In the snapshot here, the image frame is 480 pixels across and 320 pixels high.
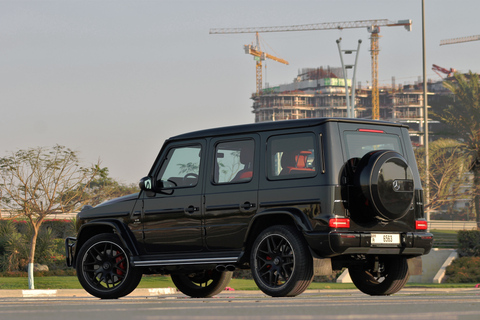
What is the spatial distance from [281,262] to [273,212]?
0.59 meters

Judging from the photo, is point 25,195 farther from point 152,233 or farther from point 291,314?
point 291,314

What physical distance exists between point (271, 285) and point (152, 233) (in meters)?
1.98

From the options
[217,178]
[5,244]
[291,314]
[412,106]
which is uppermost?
[412,106]

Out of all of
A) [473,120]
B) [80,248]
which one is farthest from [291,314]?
[473,120]

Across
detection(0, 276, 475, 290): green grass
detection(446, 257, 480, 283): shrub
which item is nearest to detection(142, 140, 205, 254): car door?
detection(0, 276, 475, 290): green grass

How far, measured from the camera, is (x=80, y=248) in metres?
11.5

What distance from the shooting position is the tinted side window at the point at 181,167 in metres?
10.9

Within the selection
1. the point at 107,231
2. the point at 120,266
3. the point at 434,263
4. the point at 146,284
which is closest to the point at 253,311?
the point at 120,266

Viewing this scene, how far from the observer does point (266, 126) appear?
10.2m

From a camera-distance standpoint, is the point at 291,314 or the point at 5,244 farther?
the point at 5,244

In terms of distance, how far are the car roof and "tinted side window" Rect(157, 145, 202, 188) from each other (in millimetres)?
179

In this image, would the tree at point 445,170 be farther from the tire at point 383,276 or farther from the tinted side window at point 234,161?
the tinted side window at point 234,161

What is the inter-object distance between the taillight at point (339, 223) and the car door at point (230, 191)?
40.9 inches

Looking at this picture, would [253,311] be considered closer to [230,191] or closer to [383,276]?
[230,191]
